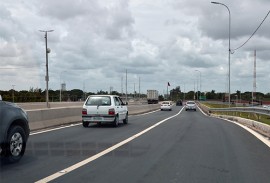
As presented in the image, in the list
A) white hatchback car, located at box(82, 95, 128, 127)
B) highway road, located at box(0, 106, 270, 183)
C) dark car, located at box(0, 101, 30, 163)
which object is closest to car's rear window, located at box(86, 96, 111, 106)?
white hatchback car, located at box(82, 95, 128, 127)

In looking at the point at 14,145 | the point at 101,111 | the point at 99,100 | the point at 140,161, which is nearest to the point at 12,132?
the point at 14,145

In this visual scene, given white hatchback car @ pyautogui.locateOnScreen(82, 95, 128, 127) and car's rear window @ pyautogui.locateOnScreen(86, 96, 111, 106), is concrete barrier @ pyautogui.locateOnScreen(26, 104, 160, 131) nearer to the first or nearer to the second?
white hatchback car @ pyautogui.locateOnScreen(82, 95, 128, 127)

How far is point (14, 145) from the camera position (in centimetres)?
972

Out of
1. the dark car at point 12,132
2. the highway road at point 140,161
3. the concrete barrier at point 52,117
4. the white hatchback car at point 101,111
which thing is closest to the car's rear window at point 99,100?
the white hatchback car at point 101,111

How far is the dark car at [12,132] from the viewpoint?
9320 millimetres

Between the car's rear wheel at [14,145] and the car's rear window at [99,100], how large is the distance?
10.9 meters

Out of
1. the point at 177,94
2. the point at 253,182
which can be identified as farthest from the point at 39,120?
the point at 177,94

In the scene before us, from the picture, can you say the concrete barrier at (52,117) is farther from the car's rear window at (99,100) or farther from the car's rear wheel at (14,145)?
the car's rear wheel at (14,145)

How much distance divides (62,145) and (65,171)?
13.6ft

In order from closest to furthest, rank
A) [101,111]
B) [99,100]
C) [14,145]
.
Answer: [14,145] < [101,111] < [99,100]

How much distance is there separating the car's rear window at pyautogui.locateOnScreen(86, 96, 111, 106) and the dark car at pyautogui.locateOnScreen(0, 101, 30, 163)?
10.8 meters

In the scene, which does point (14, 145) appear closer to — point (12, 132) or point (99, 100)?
point (12, 132)

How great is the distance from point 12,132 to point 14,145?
0.32m

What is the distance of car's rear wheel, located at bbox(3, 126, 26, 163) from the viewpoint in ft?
31.1
